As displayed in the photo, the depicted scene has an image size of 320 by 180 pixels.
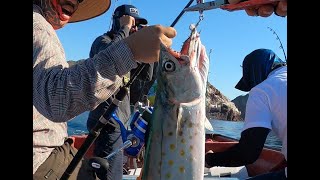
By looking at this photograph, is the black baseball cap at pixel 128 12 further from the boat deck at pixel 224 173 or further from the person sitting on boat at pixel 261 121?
the boat deck at pixel 224 173

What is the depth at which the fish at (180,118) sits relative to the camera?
1.91 m

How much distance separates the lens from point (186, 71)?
1.97 m

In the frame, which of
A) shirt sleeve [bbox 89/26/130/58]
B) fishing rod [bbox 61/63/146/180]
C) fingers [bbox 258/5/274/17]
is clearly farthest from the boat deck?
fingers [bbox 258/5/274/17]

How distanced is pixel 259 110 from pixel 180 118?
1713 millimetres

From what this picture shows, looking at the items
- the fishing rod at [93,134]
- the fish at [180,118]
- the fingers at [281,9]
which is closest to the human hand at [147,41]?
the fish at [180,118]

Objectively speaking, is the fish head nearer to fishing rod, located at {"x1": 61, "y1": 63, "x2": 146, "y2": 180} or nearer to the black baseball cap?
fishing rod, located at {"x1": 61, "y1": 63, "x2": 146, "y2": 180}

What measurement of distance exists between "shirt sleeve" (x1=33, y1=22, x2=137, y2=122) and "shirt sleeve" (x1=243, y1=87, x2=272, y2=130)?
2037mm

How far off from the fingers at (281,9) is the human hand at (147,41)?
1.37 m

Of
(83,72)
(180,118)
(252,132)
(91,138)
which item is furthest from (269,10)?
(83,72)

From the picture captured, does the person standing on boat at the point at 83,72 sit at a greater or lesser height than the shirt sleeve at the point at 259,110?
greater

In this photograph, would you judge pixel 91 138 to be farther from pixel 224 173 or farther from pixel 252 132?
pixel 224 173

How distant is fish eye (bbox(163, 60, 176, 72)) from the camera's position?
1965 millimetres
